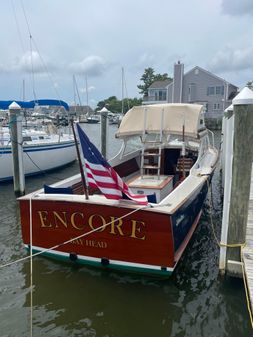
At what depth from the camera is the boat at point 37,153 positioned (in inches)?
490

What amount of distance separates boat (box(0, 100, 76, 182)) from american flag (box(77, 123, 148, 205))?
27.6ft

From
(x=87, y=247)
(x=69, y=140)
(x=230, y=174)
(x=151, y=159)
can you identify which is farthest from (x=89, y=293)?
(x=69, y=140)

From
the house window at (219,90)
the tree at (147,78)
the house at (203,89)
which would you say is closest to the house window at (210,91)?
the house at (203,89)

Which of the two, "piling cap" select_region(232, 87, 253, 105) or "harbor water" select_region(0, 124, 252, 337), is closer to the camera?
"harbor water" select_region(0, 124, 252, 337)

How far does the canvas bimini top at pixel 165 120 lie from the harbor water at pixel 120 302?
10.1ft

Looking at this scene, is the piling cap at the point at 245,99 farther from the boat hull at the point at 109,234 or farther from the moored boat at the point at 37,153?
the moored boat at the point at 37,153

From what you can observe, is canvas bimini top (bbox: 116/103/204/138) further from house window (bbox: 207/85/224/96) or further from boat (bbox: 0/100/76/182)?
house window (bbox: 207/85/224/96)

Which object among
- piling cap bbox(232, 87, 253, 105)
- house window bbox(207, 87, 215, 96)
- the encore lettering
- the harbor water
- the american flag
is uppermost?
house window bbox(207, 87, 215, 96)

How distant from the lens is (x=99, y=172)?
4867 mm

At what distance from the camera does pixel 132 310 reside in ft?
15.6

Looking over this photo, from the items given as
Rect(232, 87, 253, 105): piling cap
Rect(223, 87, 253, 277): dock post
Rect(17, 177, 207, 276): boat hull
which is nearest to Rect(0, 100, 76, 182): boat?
Rect(17, 177, 207, 276): boat hull

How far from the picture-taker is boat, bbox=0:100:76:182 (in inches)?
490

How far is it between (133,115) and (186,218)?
3668mm

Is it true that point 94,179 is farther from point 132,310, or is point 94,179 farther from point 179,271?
point 179,271
